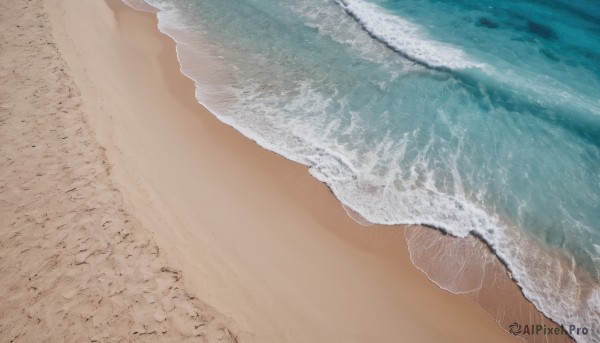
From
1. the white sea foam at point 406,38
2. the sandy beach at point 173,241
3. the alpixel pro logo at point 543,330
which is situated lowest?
the alpixel pro logo at point 543,330

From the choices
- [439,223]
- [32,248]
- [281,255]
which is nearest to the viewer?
[32,248]

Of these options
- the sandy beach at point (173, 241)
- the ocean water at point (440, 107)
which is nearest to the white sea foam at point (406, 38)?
the ocean water at point (440, 107)

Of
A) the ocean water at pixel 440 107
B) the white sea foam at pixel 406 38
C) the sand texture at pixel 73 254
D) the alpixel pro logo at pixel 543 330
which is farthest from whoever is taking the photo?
the white sea foam at pixel 406 38

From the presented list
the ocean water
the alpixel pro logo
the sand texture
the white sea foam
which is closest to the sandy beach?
the sand texture

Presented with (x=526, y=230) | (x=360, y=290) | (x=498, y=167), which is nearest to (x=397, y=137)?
(x=498, y=167)

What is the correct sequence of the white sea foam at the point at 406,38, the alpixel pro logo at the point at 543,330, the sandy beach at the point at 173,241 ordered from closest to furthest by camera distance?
the sandy beach at the point at 173,241 → the alpixel pro logo at the point at 543,330 → the white sea foam at the point at 406,38

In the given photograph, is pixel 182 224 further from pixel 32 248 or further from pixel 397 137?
pixel 397 137

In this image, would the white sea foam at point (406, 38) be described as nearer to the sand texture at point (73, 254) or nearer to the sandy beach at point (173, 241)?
the sandy beach at point (173, 241)
